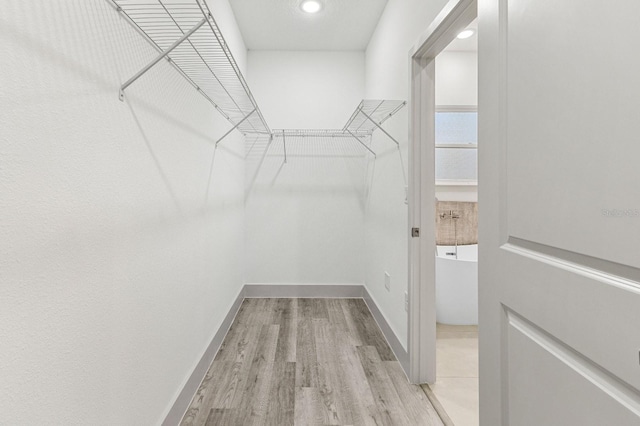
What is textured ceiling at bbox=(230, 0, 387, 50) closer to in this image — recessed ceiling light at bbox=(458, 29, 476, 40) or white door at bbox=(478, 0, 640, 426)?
recessed ceiling light at bbox=(458, 29, 476, 40)

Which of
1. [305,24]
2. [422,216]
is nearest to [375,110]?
[422,216]

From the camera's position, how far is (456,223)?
129 inches

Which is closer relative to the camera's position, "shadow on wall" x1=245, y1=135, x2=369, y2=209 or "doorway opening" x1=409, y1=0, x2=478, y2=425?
"doorway opening" x1=409, y1=0, x2=478, y2=425

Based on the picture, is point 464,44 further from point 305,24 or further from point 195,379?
point 195,379

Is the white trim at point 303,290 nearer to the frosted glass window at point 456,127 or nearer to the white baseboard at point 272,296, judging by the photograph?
the white baseboard at point 272,296

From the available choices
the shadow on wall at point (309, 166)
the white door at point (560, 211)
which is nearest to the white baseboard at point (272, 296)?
the shadow on wall at point (309, 166)

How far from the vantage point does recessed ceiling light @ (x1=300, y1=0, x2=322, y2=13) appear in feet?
8.11

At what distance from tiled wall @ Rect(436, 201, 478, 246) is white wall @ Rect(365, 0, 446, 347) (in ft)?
2.43

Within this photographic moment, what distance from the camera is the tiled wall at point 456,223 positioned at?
3.27 m

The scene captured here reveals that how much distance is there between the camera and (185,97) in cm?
164

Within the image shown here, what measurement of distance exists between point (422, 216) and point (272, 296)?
81.0 inches

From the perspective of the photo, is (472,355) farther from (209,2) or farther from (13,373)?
(209,2)

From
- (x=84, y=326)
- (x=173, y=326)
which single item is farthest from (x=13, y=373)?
(x=173, y=326)

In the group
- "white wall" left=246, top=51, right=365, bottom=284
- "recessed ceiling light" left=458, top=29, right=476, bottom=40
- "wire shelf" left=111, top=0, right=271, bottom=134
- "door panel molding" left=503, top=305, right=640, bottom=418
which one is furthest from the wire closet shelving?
"door panel molding" left=503, top=305, right=640, bottom=418
